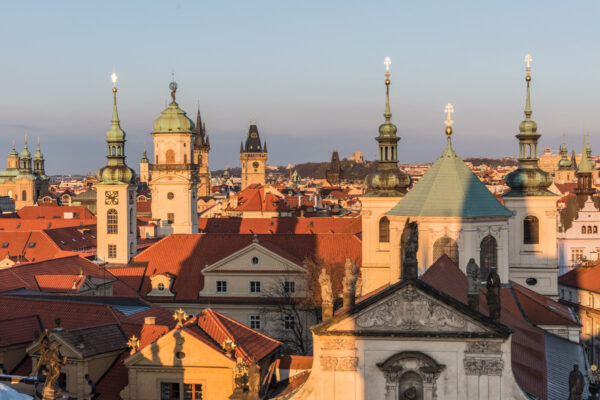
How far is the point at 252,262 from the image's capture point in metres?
57.2

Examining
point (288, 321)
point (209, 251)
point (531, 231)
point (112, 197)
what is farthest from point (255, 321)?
point (531, 231)

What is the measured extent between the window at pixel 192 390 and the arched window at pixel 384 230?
26.4m

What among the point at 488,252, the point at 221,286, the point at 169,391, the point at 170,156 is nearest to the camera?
the point at 169,391

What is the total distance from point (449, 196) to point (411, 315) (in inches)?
820

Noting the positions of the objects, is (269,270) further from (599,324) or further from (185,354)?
(185,354)

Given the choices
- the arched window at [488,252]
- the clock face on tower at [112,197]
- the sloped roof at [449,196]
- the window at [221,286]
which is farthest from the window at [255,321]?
the arched window at [488,252]

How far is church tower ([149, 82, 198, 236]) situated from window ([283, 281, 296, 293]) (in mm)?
22813

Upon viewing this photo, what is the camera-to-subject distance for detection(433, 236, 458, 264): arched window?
143 ft

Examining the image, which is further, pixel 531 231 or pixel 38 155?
pixel 38 155

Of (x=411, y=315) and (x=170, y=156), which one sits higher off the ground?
(x=170, y=156)

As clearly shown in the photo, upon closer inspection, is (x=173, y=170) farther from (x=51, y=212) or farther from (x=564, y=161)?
(x=564, y=161)

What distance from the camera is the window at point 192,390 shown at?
2795 cm

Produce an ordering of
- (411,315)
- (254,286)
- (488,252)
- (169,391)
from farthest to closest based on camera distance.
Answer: (254,286)
(488,252)
(169,391)
(411,315)

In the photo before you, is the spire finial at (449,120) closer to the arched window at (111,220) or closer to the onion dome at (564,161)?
the arched window at (111,220)
